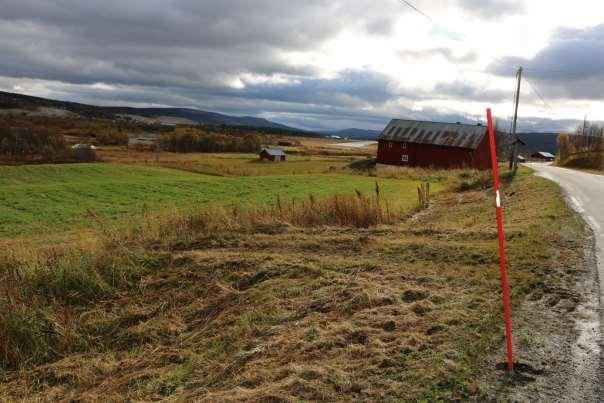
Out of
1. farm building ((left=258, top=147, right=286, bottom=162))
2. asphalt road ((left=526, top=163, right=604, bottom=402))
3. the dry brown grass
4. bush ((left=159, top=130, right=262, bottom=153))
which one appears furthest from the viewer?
bush ((left=159, top=130, right=262, bottom=153))

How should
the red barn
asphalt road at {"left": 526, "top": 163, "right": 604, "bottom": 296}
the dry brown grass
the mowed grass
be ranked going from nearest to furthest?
the dry brown grass → asphalt road at {"left": 526, "top": 163, "right": 604, "bottom": 296} → the mowed grass → the red barn

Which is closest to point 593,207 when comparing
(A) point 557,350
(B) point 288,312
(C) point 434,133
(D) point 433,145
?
(A) point 557,350

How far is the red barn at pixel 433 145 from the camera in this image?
5431 cm

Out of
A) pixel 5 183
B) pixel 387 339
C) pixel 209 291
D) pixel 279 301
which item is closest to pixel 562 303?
pixel 387 339

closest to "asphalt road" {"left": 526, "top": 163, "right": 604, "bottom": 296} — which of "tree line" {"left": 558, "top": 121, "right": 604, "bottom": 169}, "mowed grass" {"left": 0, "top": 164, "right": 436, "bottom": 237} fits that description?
Answer: "mowed grass" {"left": 0, "top": 164, "right": 436, "bottom": 237}

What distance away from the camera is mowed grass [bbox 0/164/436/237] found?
2415 cm

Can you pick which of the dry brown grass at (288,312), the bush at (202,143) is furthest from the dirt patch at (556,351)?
the bush at (202,143)

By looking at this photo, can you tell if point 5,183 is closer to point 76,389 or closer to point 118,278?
point 118,278

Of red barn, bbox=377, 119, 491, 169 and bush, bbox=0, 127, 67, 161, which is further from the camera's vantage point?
bush, bbox=0, 127, 67, 161

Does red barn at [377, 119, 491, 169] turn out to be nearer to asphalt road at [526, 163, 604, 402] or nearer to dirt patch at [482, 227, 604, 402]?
asphalt road at [526, 163, 604, 402]

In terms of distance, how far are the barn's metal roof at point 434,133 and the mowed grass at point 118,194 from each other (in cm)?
1449

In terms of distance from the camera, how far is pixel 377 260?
9.24 meters

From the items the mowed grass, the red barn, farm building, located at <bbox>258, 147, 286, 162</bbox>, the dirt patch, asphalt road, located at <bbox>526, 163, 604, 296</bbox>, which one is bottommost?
the mowed grass

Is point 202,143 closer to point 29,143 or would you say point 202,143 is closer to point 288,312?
point 29,143
